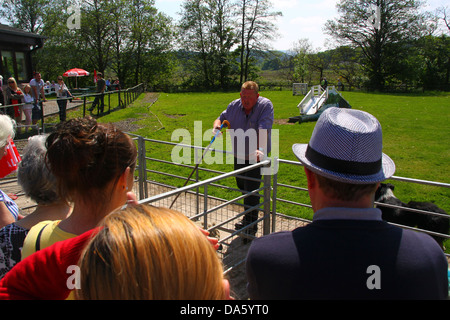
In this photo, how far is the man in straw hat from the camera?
114 cm

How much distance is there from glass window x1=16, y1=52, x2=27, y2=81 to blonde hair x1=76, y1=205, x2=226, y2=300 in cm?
2081

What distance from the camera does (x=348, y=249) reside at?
116 centimetres

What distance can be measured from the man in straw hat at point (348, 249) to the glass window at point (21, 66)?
20.8 m

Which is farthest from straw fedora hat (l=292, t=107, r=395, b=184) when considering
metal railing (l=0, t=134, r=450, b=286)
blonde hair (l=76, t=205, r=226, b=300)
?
metal railing (l=0, t=134, r=450, b=286)

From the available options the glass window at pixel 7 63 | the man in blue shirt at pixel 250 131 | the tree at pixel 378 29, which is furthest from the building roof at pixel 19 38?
the tree at pixel 378 29

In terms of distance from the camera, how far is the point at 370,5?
3888 centimetres

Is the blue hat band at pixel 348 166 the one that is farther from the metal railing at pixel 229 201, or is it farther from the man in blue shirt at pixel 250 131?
the man in blue shirt at pixel 250 131

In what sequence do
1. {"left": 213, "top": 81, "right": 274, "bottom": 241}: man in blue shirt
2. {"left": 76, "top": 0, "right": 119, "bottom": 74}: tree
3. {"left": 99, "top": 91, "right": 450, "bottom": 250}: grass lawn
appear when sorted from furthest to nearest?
{"left": 76, "top": 0, "right": 119, "bottom": 74}: tree, {"left": 99, "top": 91, "right": 450, "bottom": 250}: grass lawn, {"left": 213, "top": 81, "right": 274, "bottom": 241}: man in blue shirt

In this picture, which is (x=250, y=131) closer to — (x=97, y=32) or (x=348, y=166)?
(x=348, y=166)

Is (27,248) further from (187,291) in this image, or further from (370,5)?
(370,5)

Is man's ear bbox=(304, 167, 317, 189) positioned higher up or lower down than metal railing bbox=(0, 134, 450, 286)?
higher up

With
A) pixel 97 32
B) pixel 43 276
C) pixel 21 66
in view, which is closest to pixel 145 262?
pixel 43 276

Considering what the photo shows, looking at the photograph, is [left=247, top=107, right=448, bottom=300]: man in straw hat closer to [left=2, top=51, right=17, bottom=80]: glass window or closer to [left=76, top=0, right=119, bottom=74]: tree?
[left=2, top=51, right=17, bottom=80]: glass window

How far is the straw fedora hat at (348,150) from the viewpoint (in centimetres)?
132
